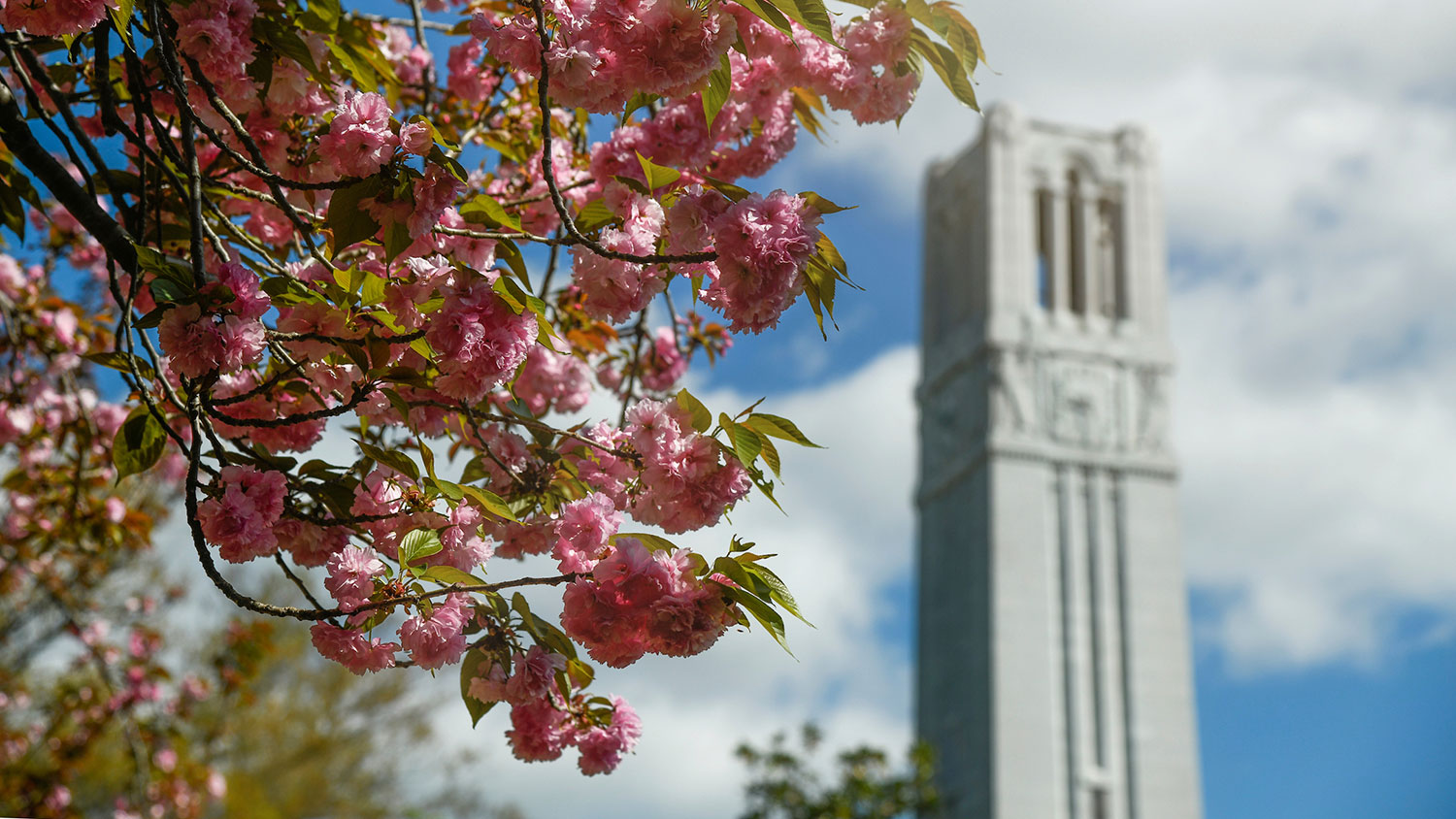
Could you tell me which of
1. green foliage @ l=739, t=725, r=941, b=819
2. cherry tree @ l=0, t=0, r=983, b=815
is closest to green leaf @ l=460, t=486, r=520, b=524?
cherry tree @ l=0, t=0, r=983, b=815

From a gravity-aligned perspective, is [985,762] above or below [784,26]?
above

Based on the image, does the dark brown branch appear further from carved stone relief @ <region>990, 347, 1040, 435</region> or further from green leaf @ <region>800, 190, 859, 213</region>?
A: carved stone relief @ <region>990, 347, 1040, 435</region>

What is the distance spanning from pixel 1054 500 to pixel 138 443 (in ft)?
82.6

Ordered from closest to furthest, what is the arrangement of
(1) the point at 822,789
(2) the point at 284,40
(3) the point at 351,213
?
(3) the point at 351,213 < (2) the point at 284,40 < (1) the point at 822,789

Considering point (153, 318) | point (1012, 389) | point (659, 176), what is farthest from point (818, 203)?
point (1012, 389)

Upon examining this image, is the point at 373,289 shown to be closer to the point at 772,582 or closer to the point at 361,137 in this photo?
the point at 361,137

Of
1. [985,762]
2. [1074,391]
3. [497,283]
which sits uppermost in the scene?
[1074,391]

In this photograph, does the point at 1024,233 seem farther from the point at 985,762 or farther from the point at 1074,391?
the point at 985,762

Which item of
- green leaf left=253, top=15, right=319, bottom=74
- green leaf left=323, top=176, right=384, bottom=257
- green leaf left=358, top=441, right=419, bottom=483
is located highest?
green leaf left=253, top=15, right=319, bottom=74

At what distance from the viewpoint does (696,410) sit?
8.09 ft

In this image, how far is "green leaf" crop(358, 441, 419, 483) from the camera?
2.44 metres

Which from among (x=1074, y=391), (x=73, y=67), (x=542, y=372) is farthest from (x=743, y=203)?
(x=1074, y=391)

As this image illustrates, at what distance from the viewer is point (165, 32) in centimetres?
256

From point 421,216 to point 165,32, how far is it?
0.64 m
